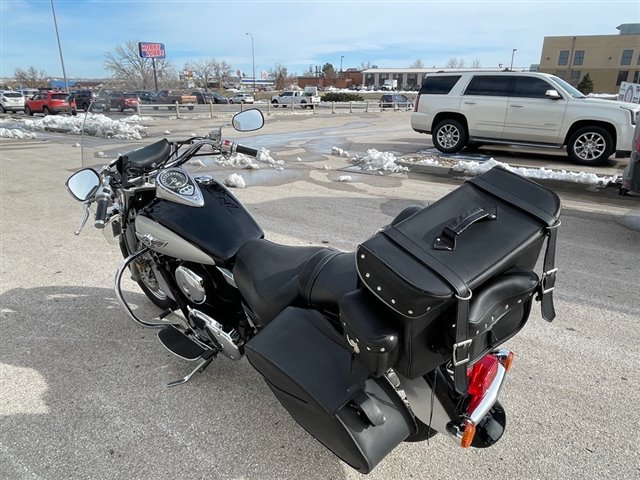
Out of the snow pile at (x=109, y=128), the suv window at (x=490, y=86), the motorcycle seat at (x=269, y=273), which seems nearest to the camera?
the motorcycle seat at (x=269, y=273)

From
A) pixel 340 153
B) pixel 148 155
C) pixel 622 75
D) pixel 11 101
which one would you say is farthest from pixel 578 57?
pixel 148 155

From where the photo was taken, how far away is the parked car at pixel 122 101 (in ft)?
10.5

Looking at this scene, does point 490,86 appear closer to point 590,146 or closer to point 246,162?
point 590,146

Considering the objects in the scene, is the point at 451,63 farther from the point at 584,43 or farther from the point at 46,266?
the point at 46,266

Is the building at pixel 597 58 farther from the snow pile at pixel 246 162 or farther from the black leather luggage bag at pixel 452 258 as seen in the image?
the black leather luggage bag at pixel 452 258

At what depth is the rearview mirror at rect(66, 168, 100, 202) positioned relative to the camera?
2539mm

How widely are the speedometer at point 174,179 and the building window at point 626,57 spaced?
78496mm

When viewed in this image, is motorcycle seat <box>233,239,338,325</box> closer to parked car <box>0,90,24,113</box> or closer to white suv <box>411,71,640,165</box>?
white suv <box>411,71,640,165</box>

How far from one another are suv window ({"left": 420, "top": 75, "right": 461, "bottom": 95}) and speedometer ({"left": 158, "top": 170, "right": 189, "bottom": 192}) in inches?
378

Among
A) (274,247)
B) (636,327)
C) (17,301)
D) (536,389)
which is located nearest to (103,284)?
(17,301)

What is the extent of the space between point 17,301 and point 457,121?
9.67 m

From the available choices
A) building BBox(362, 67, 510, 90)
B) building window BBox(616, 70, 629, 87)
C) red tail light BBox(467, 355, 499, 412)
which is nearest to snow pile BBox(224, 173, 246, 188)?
red tail light BBox(467, 355, 499, 412)

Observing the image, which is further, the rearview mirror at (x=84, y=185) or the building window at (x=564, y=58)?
the building window at (x=564, y=58)

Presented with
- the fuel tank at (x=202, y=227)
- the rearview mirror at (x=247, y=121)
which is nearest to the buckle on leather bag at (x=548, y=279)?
the fuel tank at (x=202, y=227)
